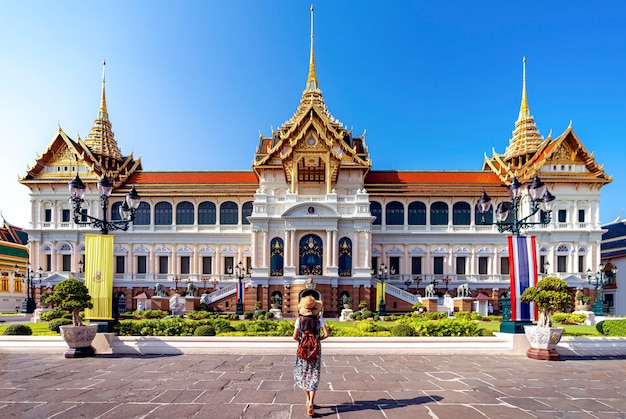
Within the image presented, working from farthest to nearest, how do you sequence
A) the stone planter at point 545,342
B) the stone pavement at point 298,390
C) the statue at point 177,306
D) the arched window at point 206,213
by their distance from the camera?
1. the arched window at point 206,213
2. the statue at point 177,306
3. the stone planter at point 545,342
4. the stone pavement at point 298,390

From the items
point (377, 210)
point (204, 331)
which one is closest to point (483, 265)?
point (377, 210)

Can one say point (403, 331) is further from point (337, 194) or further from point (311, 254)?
point (337, 194)

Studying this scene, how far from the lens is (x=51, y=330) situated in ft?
52.9

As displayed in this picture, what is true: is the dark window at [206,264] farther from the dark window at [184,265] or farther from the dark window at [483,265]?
the dark window at [483,265]

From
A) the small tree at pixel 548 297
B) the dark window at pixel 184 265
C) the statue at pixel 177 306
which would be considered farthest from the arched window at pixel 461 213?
the small tree at pixel 548 297

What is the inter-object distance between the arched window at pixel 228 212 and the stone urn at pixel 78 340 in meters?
26.6

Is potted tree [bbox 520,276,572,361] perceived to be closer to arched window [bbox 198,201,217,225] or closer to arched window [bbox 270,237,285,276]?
arched window [bbox 270,237,285,276]

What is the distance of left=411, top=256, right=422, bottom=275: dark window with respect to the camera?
123 ft

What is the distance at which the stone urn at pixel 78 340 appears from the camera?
1184cm

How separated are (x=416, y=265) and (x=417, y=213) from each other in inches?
195

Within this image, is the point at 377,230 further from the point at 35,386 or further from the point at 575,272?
the point at 35,386

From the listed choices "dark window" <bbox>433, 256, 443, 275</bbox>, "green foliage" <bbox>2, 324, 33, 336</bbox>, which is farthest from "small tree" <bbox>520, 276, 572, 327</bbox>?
"dark window" <bbox>433, 256, 443, 275</bbox>

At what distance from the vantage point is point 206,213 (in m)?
38.9

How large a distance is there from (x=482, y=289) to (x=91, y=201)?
37918mm
